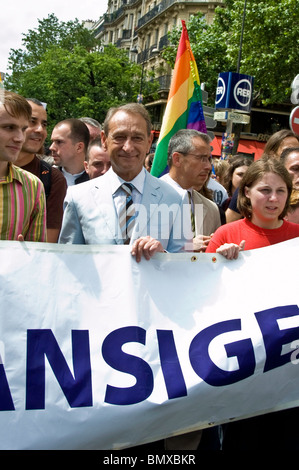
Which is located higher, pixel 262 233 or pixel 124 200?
pixel 124 200

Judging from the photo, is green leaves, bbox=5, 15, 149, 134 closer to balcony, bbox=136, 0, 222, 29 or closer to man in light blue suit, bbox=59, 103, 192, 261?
balcony, bbox=136, 0, 222, 29

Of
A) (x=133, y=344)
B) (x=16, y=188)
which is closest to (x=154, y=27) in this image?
(x=16, y=188)

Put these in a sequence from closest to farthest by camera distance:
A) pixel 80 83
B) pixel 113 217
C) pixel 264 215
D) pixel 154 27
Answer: pixel 113 217
pixel 264 215
pixel 80 83
pixel 154 27

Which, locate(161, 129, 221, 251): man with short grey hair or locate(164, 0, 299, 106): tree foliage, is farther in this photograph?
locate(164, 0, 299, 106): tree foliage

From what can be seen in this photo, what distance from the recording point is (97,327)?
Answer: 241cm

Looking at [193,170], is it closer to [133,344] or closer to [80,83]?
[133,344]

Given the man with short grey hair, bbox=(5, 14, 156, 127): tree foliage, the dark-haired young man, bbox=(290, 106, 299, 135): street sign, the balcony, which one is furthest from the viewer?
the balcony

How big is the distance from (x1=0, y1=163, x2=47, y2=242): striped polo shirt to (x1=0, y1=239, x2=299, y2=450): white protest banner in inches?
6.5

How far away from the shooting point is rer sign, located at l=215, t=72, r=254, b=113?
38.3 ft

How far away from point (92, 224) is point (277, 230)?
104cm

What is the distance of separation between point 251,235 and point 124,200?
0.73m

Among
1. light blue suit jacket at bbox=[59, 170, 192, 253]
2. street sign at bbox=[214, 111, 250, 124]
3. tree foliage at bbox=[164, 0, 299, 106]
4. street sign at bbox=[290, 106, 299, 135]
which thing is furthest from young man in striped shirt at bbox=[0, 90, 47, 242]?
tree foliage at bbox=[164, 0, 299, 106]

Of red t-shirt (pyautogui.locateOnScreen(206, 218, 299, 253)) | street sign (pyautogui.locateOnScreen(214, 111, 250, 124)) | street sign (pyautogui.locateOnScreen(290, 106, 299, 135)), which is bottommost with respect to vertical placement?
red t-shirt (pyautogui.locateOnScreen(206, 218, 299, 253))

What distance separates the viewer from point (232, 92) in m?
11.7
